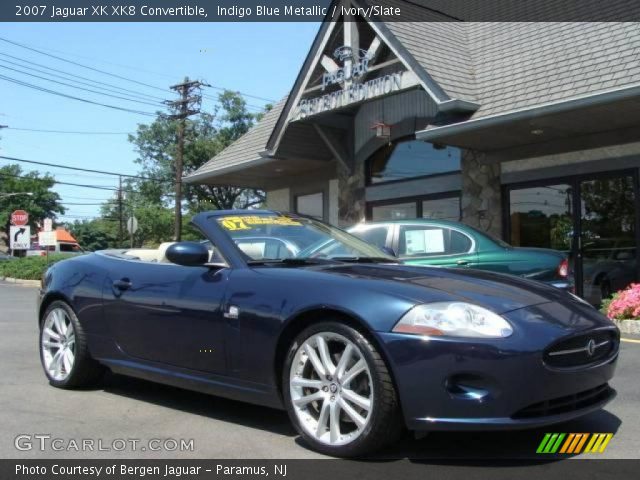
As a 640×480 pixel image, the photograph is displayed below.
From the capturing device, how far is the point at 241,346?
3.78 meters

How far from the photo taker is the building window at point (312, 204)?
1623cm

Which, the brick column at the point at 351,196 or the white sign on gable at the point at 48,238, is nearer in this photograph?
the brick column at the point at 351,196

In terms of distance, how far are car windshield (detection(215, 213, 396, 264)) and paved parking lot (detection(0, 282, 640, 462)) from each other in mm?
1062

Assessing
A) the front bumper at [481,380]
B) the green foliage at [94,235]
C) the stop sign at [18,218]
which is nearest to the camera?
the front bumper at [481,380]

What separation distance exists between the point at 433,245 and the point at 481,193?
14.5ft

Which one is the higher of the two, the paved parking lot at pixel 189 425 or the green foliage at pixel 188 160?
the green foliage at pixel 188 160

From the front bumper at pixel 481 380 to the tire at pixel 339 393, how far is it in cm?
10

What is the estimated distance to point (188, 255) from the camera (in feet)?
13.4

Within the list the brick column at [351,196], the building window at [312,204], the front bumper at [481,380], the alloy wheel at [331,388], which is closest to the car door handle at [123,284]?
the alloy wheel at [331,388]

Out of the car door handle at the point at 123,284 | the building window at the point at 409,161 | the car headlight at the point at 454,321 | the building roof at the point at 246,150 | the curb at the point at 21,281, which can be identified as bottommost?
the curb at the point at 21,281

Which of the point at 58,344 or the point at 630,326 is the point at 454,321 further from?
the point at 630,326

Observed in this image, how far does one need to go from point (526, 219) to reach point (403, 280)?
8833mm

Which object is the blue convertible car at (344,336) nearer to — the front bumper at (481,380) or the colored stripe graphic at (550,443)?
the front bumper at (481,380)

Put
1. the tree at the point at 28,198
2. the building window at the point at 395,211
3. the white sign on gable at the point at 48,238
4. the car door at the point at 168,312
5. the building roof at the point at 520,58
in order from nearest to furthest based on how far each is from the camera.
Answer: the car door at the point at 168,312 < the building roof at the point at 520,58 < the building window at the point at 395,211 < the white sign on gable at the point at 48,238 < the tree at the point at 28,198
